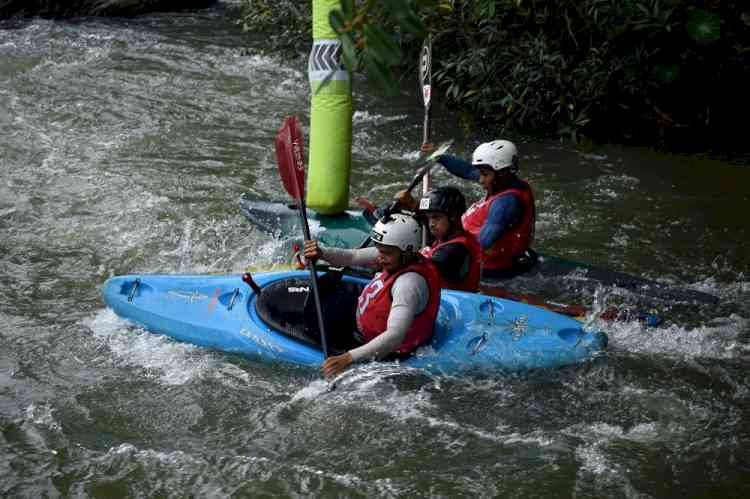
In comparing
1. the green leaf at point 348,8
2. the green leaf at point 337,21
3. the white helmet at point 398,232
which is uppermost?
the green leaf at point 348,8

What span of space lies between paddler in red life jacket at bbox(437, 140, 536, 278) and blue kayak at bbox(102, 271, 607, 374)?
0.73 metres

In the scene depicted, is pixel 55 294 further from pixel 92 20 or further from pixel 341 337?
pixel 92 20

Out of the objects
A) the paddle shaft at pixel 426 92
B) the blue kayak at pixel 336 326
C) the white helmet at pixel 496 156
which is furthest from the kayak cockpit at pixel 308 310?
the paddle shaft at pixel 426 92

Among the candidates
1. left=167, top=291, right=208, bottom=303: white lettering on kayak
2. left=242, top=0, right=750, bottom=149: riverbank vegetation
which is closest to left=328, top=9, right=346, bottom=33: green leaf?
left=167, top=291, right=208, bottom=303: white lettering on kayak

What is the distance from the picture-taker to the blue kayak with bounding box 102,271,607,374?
5061 millimetres

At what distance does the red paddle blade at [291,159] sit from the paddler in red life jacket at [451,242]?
0.85m

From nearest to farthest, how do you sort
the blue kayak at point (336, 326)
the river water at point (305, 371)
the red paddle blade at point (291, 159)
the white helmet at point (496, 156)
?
the river water at point (305, 371) → the blue kayak at point (336, 326) → the red paddle blade at point (291, 159) → the white helmet at point (496, 156)

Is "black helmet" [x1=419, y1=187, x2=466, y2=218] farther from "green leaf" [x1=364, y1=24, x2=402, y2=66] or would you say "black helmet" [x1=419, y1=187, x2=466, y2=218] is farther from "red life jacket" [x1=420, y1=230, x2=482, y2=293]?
"green leaf" [x1=364, y1=24, x2=402, y2=66]

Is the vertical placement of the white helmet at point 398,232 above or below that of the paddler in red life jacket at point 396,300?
above

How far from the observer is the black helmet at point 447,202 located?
207 inches

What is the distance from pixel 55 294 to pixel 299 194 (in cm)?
193

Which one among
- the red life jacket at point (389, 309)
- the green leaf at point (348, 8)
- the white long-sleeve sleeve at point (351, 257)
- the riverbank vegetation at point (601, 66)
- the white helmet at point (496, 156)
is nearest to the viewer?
the green leaf at point (348, 8)

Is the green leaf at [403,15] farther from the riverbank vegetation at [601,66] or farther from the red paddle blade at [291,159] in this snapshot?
the riverbank vegetation at [601,66]

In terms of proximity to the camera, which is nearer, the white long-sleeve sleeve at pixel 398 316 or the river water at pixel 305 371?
the river water at pixel 305 371
